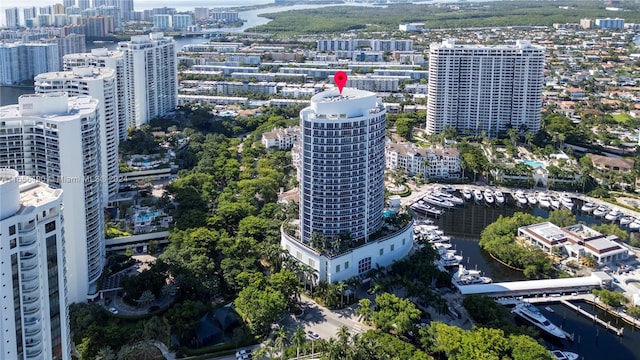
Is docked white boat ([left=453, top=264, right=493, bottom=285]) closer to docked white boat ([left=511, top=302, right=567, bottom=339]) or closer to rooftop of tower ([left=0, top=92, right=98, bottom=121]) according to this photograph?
docked white boat ([left=511, top=302, right=567, bottom=339])

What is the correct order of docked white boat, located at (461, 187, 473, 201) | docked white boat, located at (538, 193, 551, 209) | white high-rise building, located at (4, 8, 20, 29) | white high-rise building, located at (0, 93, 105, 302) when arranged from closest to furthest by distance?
white high-rise building, located at (0, 93, 105, 302) → docked white boat, located at (538, 193, 551, 209) → docked white boat, located at (461, 187, 473, 201) → white high-rise building, located at (4, 8, 20, 29)

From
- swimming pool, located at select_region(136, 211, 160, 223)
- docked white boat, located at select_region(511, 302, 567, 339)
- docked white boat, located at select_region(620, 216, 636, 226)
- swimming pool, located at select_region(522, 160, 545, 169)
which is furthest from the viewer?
swimming pool, located at select_region(522, 160, 545, 169)

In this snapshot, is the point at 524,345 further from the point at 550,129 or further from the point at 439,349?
the point at 550,129

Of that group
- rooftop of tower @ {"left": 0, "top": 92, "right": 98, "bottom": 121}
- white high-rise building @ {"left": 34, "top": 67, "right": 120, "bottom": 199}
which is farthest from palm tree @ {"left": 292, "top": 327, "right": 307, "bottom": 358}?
white high-rise building @ {"left": 34, "top": 67, "right": 120, "bottom": 199}

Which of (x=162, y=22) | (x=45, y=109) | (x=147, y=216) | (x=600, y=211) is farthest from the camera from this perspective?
(x=162, y=22)

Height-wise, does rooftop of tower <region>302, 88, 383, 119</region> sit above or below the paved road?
above

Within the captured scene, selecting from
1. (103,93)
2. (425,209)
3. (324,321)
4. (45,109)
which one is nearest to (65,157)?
(45,109)

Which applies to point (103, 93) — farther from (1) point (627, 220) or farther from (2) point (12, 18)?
(2) point (12, 18)
